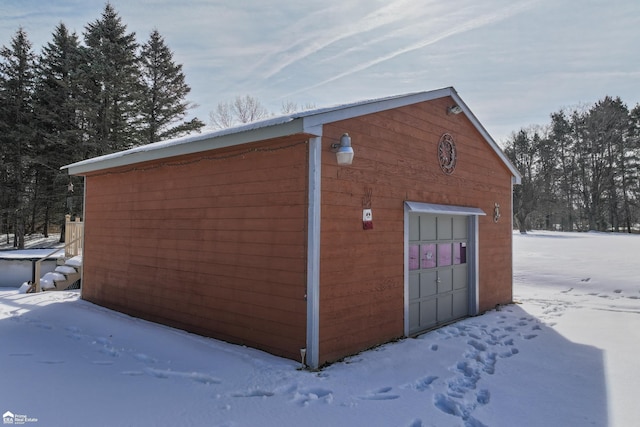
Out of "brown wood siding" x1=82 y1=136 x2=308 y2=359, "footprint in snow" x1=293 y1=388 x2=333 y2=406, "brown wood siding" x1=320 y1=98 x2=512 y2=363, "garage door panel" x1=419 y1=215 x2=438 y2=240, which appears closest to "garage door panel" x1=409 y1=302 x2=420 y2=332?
"brown wood siding" x1=320 y1=98 x2=512 y2=363

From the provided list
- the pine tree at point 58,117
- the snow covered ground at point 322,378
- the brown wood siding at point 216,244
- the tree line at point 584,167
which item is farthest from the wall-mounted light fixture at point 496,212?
the tree line at point 584,167

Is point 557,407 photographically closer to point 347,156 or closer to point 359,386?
point 359,386

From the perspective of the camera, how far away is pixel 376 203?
5172 millimetres

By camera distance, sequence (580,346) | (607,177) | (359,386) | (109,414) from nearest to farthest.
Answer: (109,414)
(359,386)
(580,346)
(607,177)

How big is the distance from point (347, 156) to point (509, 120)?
32.9 meters

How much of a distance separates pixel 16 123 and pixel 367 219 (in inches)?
851

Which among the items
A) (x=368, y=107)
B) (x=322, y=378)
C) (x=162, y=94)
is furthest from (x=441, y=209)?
(x=162, y=94)

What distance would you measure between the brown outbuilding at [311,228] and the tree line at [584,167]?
25704 millimetres

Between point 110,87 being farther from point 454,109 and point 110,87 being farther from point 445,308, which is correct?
point 445,308

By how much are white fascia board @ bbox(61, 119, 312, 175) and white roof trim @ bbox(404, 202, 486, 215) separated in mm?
2232

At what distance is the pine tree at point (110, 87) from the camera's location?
1867 cm

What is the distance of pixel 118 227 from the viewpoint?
7.35 meters

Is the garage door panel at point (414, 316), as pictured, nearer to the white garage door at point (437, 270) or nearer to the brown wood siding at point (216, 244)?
the white garage door at point (437, 270)

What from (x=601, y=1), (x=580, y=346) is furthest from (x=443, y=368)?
(x=601, y=1)
